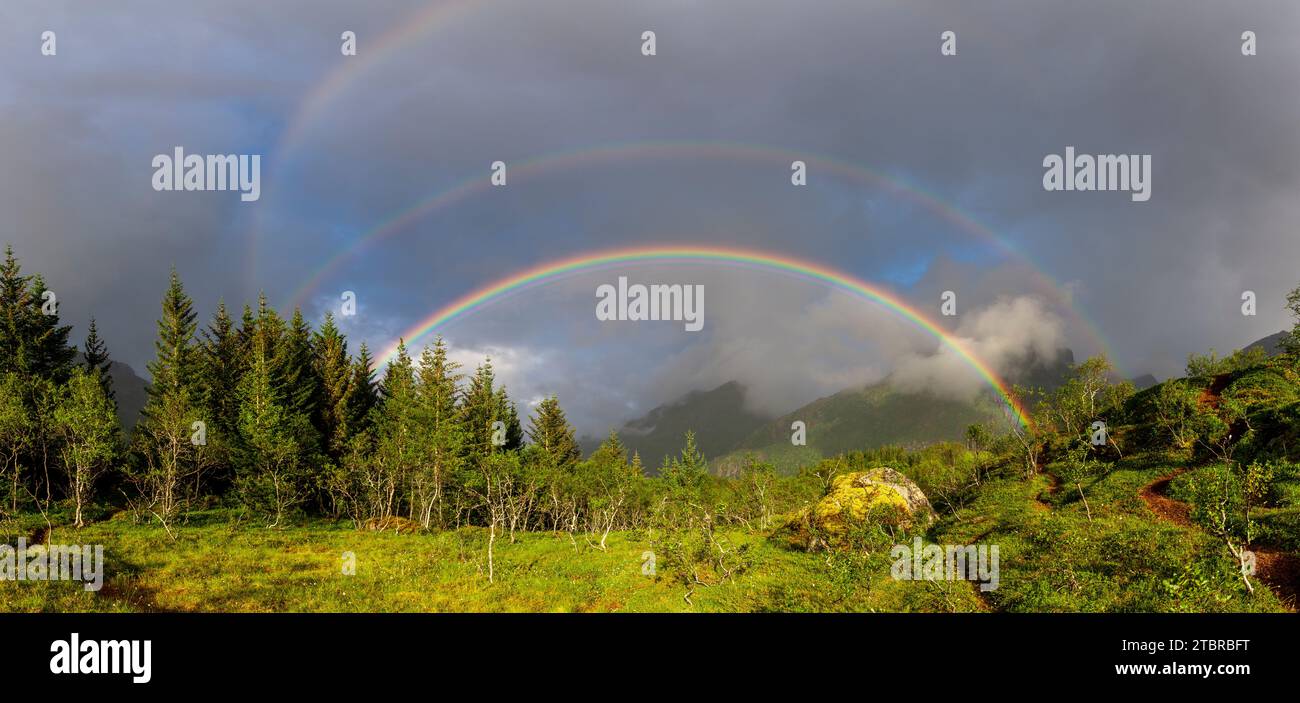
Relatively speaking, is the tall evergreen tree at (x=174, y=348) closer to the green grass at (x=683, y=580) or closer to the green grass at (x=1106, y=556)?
the green grass at (x=683, y=580)

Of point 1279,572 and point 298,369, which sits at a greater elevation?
point 298,369

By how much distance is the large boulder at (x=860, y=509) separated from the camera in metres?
37.9

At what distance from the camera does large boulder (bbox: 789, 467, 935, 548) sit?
37938mm

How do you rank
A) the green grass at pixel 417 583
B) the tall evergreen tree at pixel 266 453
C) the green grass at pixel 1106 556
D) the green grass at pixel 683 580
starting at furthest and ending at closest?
the tall evergreen tree at pixel 266 453 → the green grass at pixel 417 583 → the green grass at pixel 683 580 → the green grass at pixel 1106 556

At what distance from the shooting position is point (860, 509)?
4075 centimetres

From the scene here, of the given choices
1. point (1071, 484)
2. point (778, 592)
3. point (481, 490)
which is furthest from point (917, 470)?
point (778, 592)

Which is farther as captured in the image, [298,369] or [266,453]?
[298,369]

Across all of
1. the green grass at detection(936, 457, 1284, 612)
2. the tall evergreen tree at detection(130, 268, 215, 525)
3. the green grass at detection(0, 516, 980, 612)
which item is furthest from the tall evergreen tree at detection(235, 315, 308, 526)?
the green grass at detection(936, 457, 1284, 612)

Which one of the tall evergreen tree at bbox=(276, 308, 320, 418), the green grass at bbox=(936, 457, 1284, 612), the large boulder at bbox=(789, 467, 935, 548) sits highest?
the tall evergreen tree at bbox=(276, 308, 320, 418)

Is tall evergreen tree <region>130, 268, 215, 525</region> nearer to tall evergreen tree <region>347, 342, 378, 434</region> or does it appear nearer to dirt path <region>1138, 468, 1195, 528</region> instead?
tall evergreen tree <region>347, 342, 378, 434</region>

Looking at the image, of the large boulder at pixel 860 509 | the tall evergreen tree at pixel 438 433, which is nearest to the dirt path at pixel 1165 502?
the large boulder at pixel 860 509

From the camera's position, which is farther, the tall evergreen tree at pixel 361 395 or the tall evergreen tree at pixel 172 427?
the tall evergreen tree at pixel 361 395

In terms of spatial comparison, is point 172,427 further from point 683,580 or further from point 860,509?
point 860,509

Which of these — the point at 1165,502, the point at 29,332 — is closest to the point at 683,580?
the point at 1165,502
